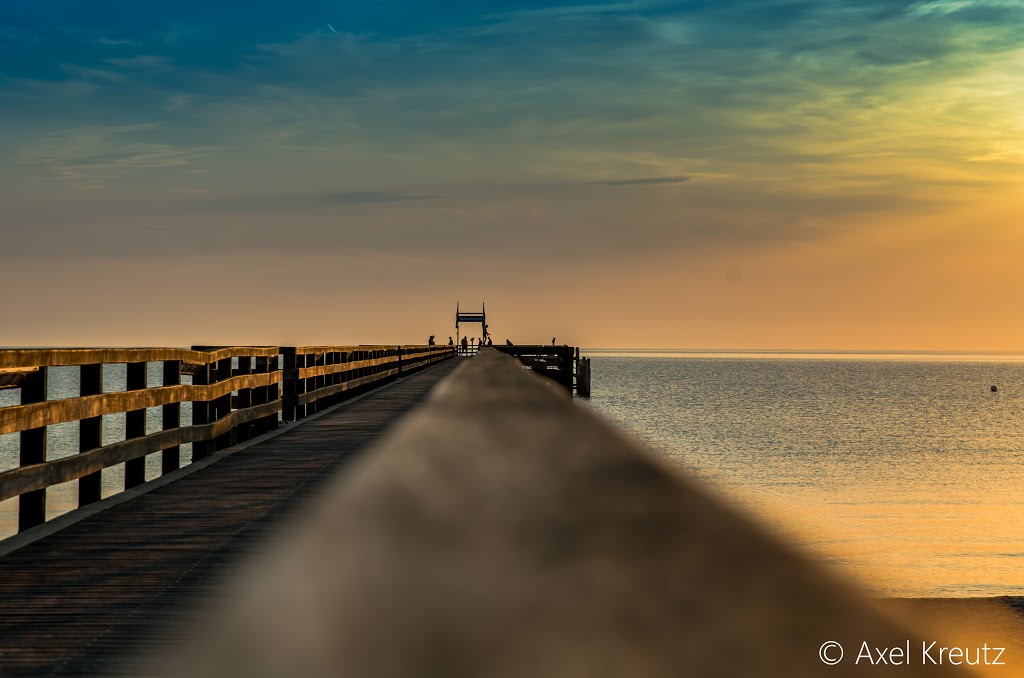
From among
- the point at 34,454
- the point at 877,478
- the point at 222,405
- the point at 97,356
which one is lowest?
the point at 877,478

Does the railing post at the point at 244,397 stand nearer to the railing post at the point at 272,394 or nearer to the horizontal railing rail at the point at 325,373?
the railing post at the point at 272,394

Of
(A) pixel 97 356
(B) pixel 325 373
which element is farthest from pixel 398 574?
(B) pixel 325 373

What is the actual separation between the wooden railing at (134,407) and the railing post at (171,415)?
0.01 metres

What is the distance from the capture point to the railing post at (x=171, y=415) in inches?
474

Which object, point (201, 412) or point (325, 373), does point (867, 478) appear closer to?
point (325, 373)

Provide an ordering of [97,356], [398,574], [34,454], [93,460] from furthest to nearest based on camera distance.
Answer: [97,356]
[93,460]
[34,454]
[398,574]

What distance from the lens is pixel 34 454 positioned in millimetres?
8727

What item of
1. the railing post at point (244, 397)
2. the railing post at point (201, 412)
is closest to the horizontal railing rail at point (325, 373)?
the railing post at point (244, 397)

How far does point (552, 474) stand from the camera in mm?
12211

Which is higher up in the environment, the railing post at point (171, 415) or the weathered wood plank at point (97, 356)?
the weathered wood plank at point (97, 356)

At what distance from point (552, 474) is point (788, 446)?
114 feet

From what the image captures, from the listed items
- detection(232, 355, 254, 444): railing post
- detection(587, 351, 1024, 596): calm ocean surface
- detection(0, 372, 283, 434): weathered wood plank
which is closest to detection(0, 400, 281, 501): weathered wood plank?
detection(0, 372, 283, 434): weathered wood plank

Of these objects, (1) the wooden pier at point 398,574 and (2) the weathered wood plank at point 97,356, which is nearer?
(1) the wooden pier at point 398,574

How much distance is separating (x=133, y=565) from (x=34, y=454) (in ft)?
6.50
